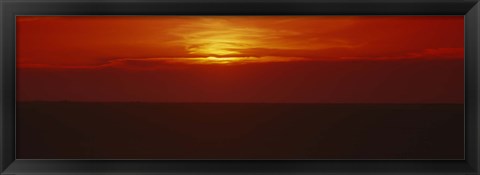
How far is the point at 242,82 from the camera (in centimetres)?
156

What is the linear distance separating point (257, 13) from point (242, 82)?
0.80ft

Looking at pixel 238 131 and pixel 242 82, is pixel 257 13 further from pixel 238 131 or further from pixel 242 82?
pixel 238 131

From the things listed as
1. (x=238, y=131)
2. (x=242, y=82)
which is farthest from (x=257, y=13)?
(x=238, y=131)

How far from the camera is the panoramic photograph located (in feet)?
5.12

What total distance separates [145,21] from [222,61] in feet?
1.00

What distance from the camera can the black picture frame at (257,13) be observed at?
5.06 feet

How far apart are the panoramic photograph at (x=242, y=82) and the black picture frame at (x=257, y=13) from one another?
25mm

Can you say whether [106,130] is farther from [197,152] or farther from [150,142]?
[197,152]

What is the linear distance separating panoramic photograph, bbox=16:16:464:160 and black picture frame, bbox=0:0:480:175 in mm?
25

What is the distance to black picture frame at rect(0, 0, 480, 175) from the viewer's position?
1.54 meters

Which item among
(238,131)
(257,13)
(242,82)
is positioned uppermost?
(257,13)

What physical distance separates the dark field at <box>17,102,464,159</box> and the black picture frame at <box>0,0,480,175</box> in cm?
4

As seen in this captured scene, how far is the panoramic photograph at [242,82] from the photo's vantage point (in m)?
1.56

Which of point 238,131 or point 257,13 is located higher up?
point 257,13
